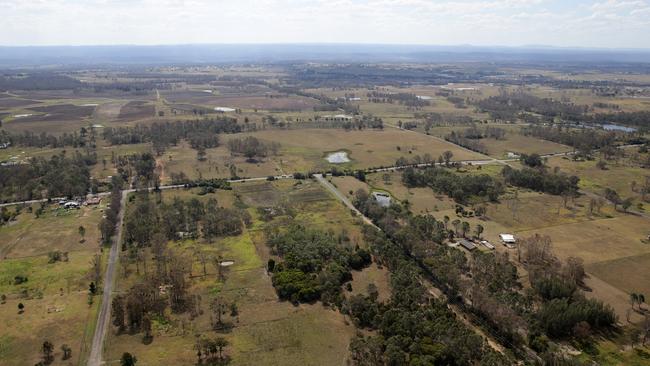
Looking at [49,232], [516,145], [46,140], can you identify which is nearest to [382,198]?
[49,232]

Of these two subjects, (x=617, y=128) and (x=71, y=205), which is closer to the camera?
(x=71, y=205)

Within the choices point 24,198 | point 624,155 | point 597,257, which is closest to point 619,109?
point 624,155

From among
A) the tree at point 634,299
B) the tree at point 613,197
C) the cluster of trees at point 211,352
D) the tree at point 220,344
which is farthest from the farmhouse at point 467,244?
the cluster of trees at point 211,352

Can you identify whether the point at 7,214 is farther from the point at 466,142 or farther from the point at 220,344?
the point at 466,142

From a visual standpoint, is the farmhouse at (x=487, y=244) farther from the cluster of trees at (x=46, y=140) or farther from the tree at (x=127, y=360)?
the cluster of trees at (x=46, y=140)

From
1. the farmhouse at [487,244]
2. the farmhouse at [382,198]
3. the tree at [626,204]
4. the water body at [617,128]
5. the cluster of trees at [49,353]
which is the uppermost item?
the water body at [617,128]

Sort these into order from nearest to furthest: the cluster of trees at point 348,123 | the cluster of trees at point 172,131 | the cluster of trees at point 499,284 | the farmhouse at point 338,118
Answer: the cluster of trees at point 499,284
the cluster of trees at point 172,131
the cluster of trees at point 348,123
the farmhouse at point 338,118

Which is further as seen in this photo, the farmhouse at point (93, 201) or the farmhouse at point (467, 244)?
the farmhouse at point (93, 201)
